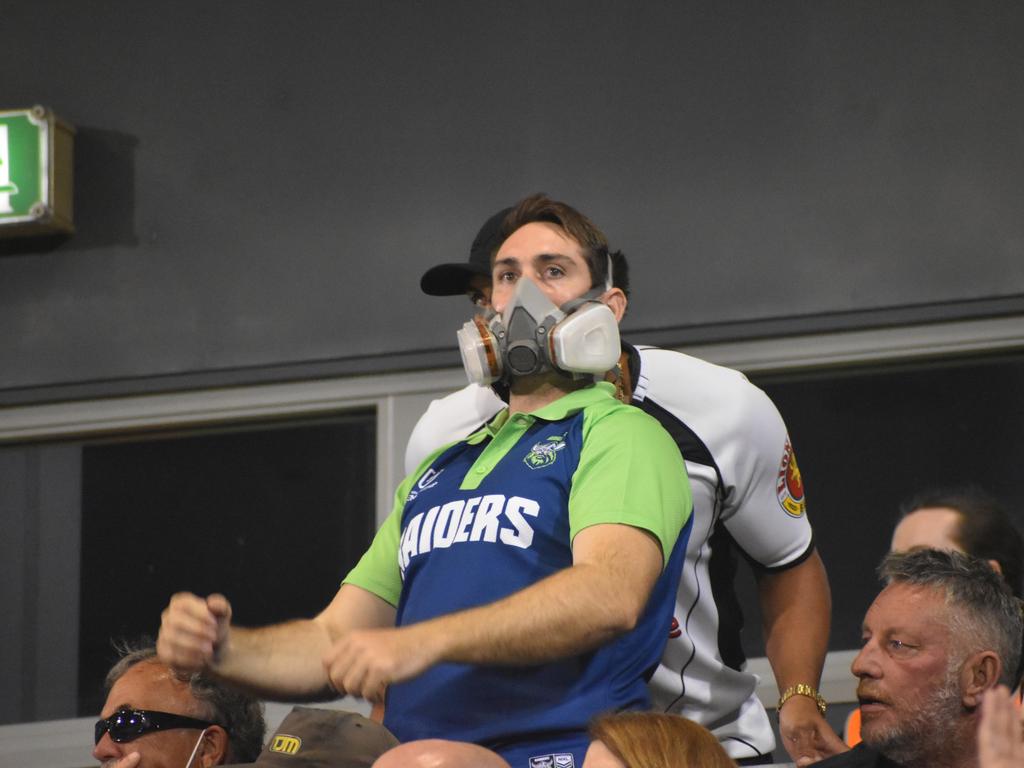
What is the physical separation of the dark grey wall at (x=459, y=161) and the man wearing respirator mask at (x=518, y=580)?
1.70 meters

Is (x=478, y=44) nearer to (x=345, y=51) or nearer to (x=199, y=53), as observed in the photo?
(x=345, y=51)

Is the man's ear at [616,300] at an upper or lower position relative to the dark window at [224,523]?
upper

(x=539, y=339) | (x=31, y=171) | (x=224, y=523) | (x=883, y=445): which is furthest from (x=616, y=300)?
(x=31, y=171)

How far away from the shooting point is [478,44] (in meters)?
4.21

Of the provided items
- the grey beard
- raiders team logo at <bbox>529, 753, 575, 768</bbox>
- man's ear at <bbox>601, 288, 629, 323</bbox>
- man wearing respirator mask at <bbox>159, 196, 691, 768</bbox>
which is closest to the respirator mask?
man wearing respirator mask at <bbox>159, 196, 691, 768</bbox>

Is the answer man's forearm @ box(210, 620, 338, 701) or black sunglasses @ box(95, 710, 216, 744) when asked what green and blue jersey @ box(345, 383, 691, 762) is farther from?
black sunglasses @ box(95, 710, 216, 744)

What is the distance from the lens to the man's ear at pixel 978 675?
2326mm

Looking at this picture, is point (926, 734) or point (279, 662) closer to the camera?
point (279, 662)

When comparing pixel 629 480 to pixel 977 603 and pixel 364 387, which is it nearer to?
pixel 977 603

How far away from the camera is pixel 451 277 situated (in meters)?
3.07

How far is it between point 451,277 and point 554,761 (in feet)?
4.34

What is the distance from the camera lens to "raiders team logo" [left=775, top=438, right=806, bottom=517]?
270 centimetres

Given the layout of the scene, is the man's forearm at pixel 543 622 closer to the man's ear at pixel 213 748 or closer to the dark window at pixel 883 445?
the man's ear at pixel 213 748

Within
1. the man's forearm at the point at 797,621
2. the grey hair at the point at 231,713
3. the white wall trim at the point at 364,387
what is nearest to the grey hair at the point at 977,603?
the man's forearm at the point at 797,621
